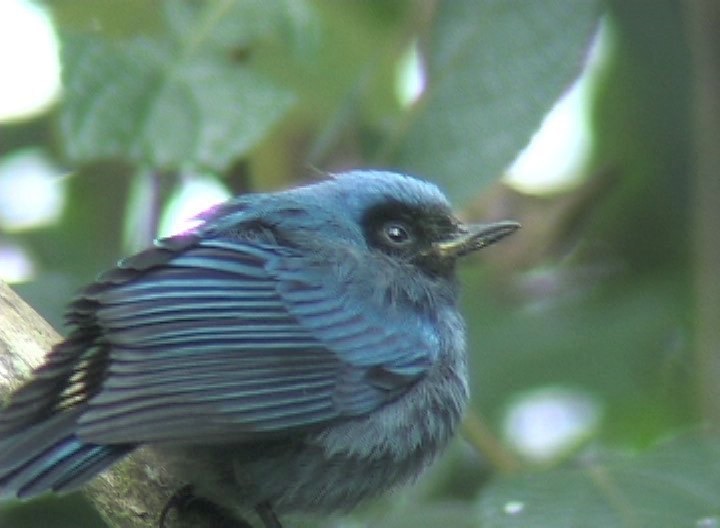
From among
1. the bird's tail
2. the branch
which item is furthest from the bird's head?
the bird's tail

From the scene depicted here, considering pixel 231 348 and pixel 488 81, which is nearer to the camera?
pixel 231 348

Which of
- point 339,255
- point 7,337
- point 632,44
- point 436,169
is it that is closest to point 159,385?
point 7,337

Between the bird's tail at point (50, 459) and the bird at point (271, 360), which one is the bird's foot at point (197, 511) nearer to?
the bird at point (271, 360)

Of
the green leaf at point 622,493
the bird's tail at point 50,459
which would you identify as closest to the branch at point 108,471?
the bird's tail at point 50,459

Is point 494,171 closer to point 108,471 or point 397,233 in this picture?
point 397,233

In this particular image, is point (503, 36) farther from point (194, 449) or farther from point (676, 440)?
point (194, 449)

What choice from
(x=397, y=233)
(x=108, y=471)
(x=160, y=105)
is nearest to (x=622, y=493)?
(x=397, y=233)

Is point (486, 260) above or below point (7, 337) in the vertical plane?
above
